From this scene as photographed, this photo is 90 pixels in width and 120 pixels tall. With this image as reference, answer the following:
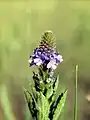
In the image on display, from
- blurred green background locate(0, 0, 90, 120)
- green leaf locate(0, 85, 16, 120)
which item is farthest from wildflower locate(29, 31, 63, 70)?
blurred green background locate(0, 0, 90, 120)

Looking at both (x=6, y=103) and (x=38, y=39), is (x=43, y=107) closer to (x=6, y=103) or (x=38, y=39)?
(x=6, y=103)

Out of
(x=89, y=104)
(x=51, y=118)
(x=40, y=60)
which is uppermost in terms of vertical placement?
(x=40, y=60)

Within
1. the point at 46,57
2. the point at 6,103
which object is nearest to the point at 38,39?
the point at 6,103

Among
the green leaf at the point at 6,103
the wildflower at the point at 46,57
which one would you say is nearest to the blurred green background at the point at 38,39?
the green leaf at the point at 6,103

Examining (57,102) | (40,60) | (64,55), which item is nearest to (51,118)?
(57,102)

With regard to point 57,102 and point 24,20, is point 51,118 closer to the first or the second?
point 57,102

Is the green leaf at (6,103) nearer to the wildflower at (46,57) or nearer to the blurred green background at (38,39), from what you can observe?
the blurred green background at (38,39)

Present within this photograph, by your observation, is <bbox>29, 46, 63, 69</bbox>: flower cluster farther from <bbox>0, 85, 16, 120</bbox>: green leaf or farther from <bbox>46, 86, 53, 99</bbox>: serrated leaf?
<bbox>0, 85, 16, 120</bbox>: green leaf
